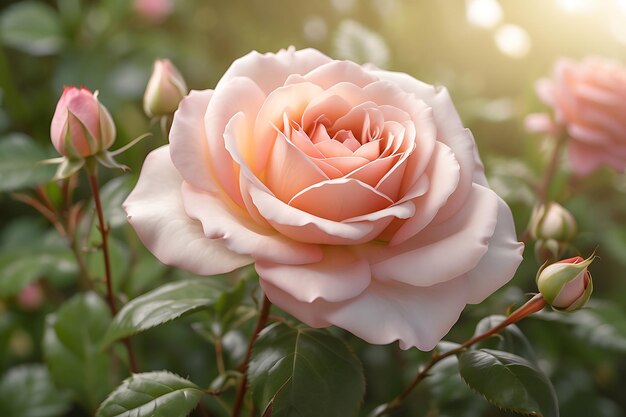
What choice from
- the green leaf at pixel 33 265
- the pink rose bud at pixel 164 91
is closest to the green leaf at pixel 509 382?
the pink rose bud at pixel 164 91

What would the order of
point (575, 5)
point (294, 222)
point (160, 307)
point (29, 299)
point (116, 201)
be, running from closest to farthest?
point (294, 222), point (160, 307), point (116, 201), point (29, 299), point (575, 5)

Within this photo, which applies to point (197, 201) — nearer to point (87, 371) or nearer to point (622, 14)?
point (87, 371)

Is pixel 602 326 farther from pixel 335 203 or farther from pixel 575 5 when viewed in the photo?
pixel 575 5

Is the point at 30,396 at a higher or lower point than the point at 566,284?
lower

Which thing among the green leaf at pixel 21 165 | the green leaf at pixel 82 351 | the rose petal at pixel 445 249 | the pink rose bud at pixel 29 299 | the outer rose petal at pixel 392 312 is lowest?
the pink rose bud at pixel 29 299

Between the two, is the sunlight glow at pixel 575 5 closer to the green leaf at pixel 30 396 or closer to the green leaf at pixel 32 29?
the green leaf at pixel 32 29

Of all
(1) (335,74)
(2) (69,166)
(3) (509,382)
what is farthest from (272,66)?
(3) (509,382)

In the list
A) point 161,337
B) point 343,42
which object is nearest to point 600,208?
point 343,42

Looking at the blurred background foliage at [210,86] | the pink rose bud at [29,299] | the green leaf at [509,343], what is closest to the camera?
the green leaf at [509,343]

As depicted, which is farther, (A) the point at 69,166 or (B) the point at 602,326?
(B) the point at 602,326
